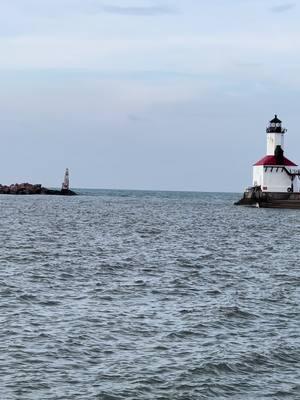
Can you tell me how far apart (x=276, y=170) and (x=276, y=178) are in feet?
3.22

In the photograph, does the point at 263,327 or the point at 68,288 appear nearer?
the point at 263,327

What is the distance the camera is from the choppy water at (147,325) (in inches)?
554

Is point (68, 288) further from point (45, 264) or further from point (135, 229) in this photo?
point (135, 229)

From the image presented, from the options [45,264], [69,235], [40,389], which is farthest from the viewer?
[69,235]

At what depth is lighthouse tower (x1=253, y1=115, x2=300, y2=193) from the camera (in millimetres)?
92938

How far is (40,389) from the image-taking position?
13500 millimetres

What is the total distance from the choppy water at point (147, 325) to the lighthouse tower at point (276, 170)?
2221 inches

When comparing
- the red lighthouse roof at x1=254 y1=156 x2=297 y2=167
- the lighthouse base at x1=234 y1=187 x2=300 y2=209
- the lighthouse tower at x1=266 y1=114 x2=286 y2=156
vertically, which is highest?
the lighthouse tower at x1=266 y1=114 x2=286 y2=156

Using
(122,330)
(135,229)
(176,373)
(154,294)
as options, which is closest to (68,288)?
(154,294)

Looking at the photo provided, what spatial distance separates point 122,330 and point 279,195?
7639 centimetres

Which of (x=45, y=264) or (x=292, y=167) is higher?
(x=292, y=167)

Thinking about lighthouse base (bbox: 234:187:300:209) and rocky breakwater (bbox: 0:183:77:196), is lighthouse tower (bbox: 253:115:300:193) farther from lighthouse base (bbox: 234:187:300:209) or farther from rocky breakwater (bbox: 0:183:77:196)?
rocky breakwater (bbox: 0:183:77:196)

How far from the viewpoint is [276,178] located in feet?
305

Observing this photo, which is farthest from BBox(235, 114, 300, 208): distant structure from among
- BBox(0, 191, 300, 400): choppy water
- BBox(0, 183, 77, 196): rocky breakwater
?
BBox(0, 183, 77, 196): rocky breakwater
